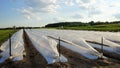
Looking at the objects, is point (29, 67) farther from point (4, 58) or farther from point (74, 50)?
point (74, 50)

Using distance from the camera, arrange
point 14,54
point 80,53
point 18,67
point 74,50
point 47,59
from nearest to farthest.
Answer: point 18,67 → point 47,59 → point 14,54 → point 80,53 → point 74,50

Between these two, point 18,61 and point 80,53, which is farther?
point 80,53

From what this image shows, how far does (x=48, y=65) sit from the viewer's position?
8.44 meters

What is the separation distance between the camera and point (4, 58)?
937 centimetres

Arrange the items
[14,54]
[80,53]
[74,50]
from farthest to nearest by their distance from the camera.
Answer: [74,50] → [80,53] → [14,54]

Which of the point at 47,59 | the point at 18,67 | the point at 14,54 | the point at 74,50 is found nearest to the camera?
the point at 18,67

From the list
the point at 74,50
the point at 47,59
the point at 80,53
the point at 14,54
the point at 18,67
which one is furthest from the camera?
the point at 74,50

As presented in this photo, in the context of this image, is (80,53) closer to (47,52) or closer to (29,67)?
(47,52)

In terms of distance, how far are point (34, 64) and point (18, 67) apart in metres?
0.73

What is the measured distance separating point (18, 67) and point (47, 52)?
1.98 meters

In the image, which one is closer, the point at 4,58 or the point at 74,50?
the point at 4,58

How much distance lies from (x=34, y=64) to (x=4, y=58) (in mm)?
1471

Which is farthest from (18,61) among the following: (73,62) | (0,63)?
(73,62)

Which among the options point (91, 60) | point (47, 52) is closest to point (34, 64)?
point (47, 52)
